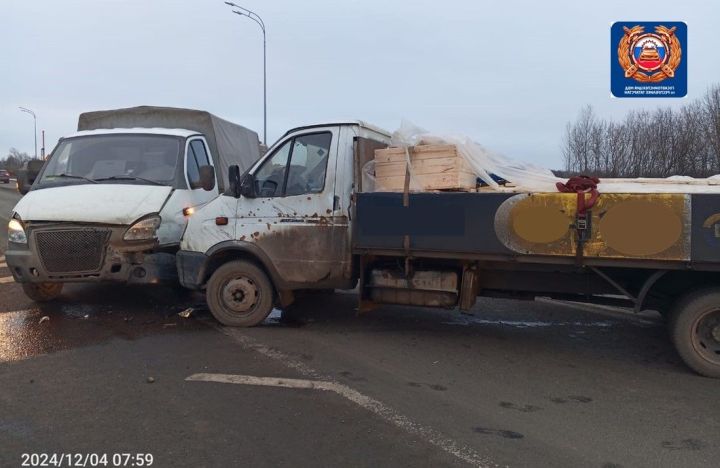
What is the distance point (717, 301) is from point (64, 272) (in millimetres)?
7007

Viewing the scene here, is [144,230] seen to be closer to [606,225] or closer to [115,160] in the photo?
[115,160]

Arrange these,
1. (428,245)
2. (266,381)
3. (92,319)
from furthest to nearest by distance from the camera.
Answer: (92,319)
(428,245)
(266,381)

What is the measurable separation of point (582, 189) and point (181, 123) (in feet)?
23.0

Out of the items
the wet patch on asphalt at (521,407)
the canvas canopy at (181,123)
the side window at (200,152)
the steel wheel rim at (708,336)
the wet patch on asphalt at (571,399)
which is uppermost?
the canvas canopy at (181,123)

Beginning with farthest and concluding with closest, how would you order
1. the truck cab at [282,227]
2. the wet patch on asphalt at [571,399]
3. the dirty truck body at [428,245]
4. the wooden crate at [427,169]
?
the truck cab at [282,227] < the wooden crate at [427,169] < the dirty truck body at [428,245] < the wet patch on asphalt at [571,399]

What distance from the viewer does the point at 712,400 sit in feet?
15.3

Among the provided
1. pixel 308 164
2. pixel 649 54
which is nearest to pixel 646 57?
pixel 649 54

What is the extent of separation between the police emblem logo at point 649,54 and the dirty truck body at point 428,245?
5.04 meters

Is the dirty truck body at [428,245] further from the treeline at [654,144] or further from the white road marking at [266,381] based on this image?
the treeline at [654,144]

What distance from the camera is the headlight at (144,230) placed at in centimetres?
690

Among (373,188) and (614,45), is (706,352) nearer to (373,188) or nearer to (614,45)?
(373,188)

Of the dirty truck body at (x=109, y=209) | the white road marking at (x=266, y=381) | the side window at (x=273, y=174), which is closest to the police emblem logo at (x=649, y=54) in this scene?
the side window at (x=273, y=174)

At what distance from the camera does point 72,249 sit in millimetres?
6816

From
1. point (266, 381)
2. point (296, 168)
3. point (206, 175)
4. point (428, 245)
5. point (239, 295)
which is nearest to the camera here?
point (266, 381)
